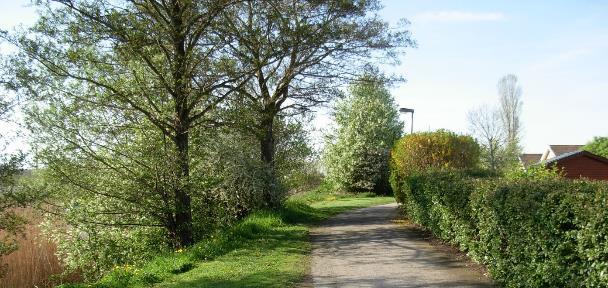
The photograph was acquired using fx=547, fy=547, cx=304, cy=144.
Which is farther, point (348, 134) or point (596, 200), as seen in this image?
point (348, 134)

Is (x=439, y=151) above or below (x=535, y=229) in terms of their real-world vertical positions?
above

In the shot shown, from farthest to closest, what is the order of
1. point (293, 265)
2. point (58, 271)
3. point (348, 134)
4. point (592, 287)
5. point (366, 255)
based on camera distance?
point (348, 134), point (58, 271), point (366, 255), point (293, 265), point (592, 287)

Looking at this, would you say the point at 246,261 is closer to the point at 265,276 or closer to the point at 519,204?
the point at 265,276

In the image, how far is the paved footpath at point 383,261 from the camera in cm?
913

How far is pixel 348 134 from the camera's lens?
4041 centimetres

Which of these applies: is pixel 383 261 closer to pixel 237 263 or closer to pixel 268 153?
pixel 237 263

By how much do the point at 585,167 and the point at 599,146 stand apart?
59.8 ft

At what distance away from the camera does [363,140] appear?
129ft

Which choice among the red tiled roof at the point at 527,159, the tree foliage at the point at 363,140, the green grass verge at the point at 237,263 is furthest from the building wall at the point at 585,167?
the green grass verge at the point at 237,263

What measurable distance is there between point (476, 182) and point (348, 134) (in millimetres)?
30525

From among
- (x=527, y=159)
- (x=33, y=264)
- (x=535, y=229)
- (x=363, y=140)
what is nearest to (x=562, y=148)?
(x=527, y=159)

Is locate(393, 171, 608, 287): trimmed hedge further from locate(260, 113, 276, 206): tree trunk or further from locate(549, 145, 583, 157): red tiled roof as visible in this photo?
locate(549, 145, 583, 157): red tiled roof

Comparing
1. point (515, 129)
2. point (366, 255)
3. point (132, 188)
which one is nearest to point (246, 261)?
point (366, 255)

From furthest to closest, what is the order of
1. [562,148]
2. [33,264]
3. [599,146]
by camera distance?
1. [562,148]
2. [599,146]
3. [33,264]
